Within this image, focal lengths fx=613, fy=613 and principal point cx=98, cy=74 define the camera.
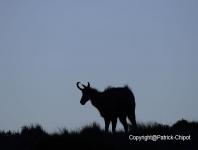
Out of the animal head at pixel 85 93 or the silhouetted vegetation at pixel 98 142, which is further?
the animal head at pixel 85 93

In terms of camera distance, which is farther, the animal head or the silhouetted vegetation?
the animal head

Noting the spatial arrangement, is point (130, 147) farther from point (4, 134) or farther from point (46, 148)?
point (4, 134)

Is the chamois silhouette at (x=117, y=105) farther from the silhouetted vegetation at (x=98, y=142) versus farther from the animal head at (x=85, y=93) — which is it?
the silhouetted vegetation at (x=98, y=142)

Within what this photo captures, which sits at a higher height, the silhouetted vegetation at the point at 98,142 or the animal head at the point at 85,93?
the animal head at the point at 85,93

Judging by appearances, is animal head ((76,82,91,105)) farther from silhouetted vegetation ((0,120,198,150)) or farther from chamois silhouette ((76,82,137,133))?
silhouetted vegetation ((0,120,198,150))

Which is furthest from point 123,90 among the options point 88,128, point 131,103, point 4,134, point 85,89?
point 4,134

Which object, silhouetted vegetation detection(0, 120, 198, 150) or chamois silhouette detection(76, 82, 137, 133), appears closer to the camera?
silhouetted vegetation detection(0, 120, 198, 150)

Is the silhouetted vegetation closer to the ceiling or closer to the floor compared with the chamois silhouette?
closer to the floor

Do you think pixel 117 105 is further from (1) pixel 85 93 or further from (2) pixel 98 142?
(2) pixel 98 142

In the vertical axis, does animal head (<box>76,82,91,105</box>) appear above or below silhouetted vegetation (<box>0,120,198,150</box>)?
A: above

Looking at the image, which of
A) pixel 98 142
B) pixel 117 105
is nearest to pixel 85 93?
pixel 117 105

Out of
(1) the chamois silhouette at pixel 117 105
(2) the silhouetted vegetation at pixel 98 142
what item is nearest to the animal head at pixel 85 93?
(1) the chamois silhouette at pixel 117 105

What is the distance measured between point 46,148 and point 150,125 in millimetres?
5519

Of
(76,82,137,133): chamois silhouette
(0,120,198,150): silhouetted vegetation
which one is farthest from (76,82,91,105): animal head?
(0,120,198,150): silhouetted vegetation
